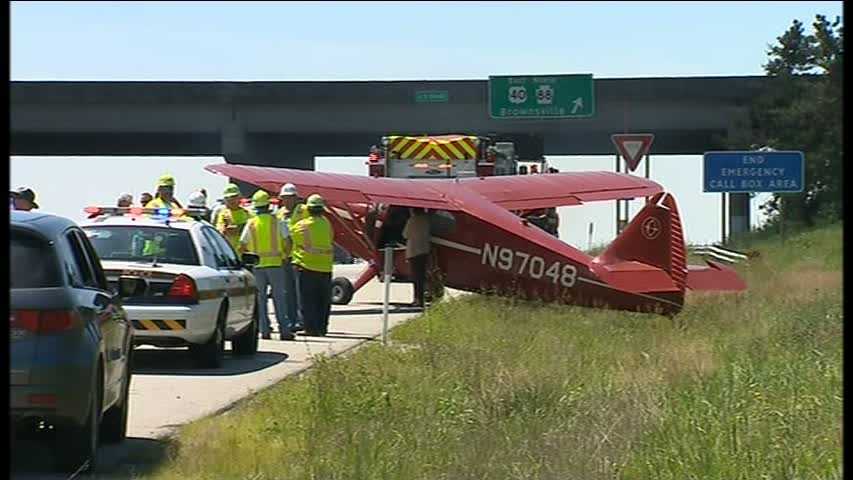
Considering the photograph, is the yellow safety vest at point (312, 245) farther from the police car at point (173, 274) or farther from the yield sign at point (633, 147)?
the yield sign at point (633, 147)

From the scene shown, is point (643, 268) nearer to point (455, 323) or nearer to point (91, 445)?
point (455, 323)

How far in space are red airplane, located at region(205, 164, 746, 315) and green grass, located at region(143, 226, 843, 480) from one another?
2.55 meters

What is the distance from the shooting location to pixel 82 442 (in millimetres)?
8469

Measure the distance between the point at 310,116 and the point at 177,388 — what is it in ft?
76.5

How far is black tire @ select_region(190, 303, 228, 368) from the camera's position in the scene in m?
14.4

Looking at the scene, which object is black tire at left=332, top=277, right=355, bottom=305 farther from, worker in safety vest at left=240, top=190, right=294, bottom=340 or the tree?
the tree

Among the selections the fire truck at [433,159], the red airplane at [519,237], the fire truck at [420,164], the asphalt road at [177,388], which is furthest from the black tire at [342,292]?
the asphalt road at [177,388]

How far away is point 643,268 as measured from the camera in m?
18.3

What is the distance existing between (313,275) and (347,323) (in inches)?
143

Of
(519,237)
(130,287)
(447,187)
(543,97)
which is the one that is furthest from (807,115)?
(130,287)

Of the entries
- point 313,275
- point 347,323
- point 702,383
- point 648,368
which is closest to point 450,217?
point 347,323

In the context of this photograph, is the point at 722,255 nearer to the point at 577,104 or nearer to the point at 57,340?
the point at 577,104

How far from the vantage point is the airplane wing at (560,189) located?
2261 centimetres

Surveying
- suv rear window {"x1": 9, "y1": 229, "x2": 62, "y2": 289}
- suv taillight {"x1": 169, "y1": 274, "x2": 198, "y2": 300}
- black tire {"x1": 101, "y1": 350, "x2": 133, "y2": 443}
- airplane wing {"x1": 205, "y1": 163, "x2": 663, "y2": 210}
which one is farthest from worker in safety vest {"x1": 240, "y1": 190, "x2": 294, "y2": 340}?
suv rear window {"x1": 9, "y1": 229, "x2": 62, "y2": 289}
